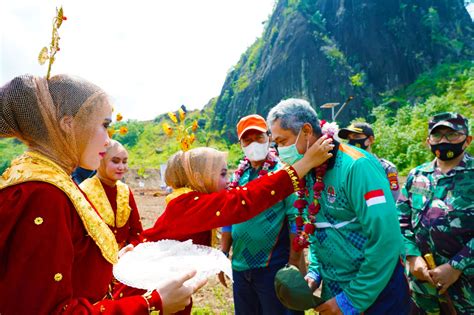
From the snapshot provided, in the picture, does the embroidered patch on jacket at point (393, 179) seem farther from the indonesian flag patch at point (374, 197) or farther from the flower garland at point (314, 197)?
the indonesian flag patch at point (374, 197)

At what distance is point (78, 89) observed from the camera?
1425 millimetres

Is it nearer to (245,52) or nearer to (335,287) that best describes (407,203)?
(335,287)

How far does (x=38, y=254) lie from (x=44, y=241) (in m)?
0.04

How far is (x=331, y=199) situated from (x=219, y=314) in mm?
3019

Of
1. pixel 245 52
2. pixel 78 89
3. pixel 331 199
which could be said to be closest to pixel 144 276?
pixel 78 89

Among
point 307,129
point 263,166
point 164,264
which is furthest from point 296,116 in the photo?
point 164,264

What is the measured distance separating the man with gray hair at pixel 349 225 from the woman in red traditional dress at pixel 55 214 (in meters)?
1.13

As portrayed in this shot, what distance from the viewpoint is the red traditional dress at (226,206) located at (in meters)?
2.41

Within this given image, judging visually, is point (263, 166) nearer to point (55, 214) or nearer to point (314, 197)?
point (314, 197)

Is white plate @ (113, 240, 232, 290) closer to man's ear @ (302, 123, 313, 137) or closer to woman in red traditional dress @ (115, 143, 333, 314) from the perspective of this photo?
woman in red traditional dress @ (115, 143, 333, 314)

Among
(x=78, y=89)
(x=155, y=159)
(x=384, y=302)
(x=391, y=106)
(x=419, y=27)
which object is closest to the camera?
(x=78, y=89)

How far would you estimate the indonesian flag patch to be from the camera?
6.55ft

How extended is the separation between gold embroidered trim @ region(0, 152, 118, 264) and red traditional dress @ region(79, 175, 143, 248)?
1985 millimetres

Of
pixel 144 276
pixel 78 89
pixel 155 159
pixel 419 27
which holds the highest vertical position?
pixel 419 27
